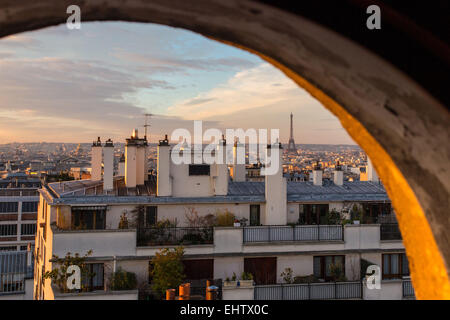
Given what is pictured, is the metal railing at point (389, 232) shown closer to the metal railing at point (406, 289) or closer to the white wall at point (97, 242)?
the metal railing at point (406, 289)

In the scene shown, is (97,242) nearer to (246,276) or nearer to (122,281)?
(122,281)

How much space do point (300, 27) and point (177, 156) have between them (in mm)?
16958

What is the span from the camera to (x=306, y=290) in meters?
15.2

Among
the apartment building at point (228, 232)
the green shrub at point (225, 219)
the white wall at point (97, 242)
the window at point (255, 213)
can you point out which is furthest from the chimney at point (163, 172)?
the window at point (255, 213)

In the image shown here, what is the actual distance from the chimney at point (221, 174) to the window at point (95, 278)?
225 inches

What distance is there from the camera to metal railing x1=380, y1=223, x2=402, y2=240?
17.5 meters

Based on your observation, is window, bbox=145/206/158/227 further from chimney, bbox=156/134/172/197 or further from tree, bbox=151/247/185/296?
tree, bbox=151/247/185/296

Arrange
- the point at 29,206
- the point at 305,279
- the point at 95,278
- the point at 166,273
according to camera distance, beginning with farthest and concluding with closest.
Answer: the point at 29,206 < the point at 305,279 < the point at 95,278 < the point at 166,273

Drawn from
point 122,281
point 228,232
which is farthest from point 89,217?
point 228,232

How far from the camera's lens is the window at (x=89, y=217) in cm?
1636

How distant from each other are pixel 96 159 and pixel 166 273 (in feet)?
29.8

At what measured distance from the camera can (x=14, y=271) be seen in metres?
25.4

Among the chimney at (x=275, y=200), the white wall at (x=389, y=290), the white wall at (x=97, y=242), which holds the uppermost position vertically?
the chimney at (x=275, y=200)

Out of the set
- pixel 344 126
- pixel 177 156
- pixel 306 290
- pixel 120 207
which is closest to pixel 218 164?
pixel 177 156
